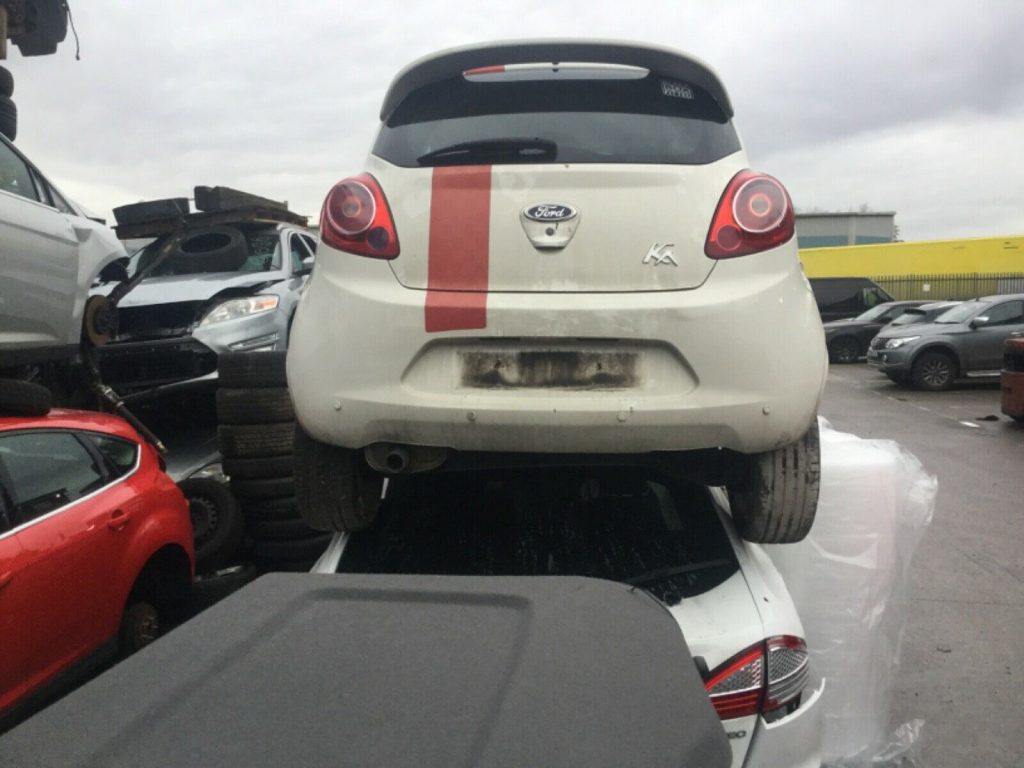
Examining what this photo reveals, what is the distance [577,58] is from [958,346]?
15.0 m

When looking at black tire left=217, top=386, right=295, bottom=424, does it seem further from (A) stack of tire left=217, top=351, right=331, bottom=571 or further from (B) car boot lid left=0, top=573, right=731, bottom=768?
(B) car boot lid left=0, top=573, right=731, bottom=768

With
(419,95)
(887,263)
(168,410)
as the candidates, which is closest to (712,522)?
(419,95)

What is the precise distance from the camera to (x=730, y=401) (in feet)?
8.14

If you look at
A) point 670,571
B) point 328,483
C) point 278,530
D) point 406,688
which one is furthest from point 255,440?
point 406,688

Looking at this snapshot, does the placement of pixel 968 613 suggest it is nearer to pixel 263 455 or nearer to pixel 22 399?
pixel 263 455

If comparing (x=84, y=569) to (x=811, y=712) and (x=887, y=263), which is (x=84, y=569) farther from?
(x=887, y=263)

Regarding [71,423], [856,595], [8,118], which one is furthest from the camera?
[8,118]

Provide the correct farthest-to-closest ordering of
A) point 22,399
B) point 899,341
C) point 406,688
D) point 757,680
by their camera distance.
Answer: point 899,341
point 22,399
point 757,680
point 406,688

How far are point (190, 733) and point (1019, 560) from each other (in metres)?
5.91

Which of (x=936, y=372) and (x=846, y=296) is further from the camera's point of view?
(x=846, y=296)

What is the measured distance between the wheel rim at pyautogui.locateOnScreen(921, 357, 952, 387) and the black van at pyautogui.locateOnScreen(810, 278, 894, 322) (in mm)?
8742

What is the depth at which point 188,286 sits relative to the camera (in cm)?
645

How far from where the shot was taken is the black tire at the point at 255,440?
4.91m

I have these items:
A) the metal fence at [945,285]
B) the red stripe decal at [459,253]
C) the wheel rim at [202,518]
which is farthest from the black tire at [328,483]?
the metal fence at [945,285]
